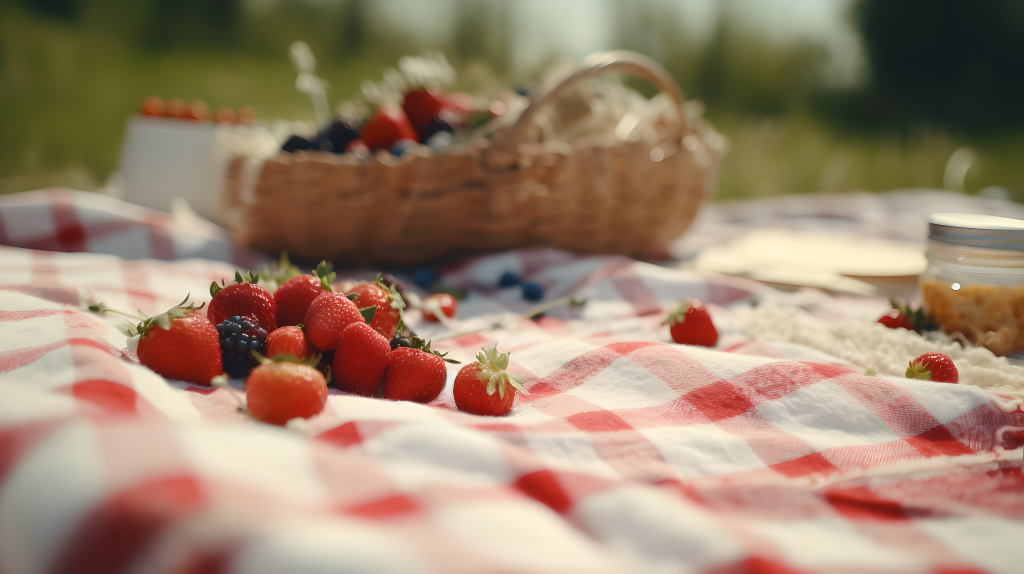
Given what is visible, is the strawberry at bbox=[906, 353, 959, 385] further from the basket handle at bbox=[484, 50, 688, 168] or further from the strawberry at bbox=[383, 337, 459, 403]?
the basket handle at bbox=[484, 50, 688, 168]

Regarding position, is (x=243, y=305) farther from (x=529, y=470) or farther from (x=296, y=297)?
(x=529, y=470)

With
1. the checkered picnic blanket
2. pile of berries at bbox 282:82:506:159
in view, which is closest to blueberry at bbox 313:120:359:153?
pile of berries at bbox 282:82:506:159

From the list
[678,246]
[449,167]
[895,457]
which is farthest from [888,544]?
[678,246]

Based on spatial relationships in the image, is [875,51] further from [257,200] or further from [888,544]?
[888,544]

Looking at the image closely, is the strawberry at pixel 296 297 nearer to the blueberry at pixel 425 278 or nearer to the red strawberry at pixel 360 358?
the red strawberry at pixel 360 358

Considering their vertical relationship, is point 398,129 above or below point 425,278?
above

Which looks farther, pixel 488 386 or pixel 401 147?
pixel 401 147

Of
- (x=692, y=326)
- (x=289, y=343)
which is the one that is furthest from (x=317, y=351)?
(x=692, y=326)

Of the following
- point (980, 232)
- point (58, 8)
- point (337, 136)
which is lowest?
point (980, 232)
